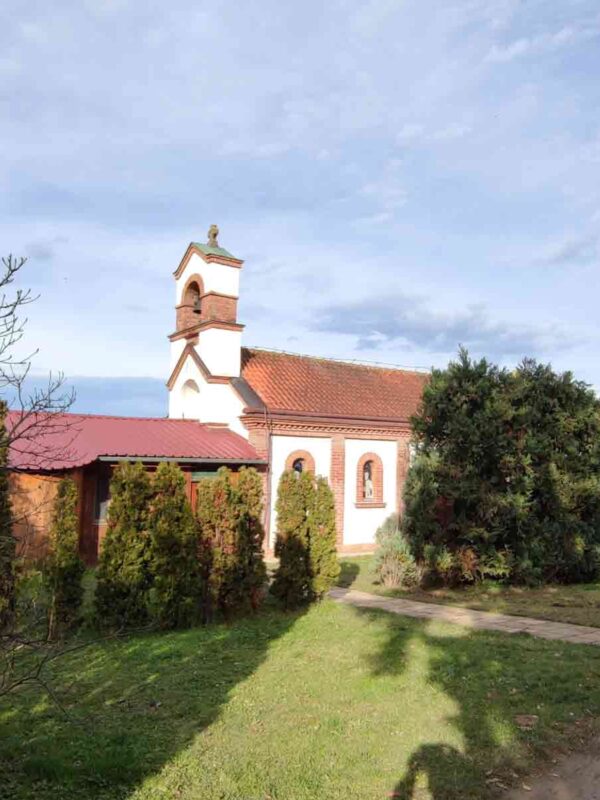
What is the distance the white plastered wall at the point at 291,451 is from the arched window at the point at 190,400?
3.02m

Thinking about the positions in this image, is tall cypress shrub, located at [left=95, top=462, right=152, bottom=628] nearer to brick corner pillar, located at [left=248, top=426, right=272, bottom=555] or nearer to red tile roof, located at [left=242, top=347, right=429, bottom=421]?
brick corner pillar, located at [left=248, top=426, right=272, bottom=555]

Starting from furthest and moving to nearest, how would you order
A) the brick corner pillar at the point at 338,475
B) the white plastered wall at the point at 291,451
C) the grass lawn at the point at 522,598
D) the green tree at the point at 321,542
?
the brick corner pillar at the point at 338,475, the white plastered wall at the point at 291,451, the green tree at the point at 321,542, the grass lawn at the point at 522,598

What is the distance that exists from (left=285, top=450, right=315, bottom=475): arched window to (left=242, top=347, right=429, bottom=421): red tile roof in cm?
127

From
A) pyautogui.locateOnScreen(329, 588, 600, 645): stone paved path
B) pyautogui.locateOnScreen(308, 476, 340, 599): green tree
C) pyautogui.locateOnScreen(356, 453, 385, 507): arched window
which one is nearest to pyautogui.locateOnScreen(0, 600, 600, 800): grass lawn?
pyautogui.locateOnScreen(329, 588, 600, 645): stone paved path

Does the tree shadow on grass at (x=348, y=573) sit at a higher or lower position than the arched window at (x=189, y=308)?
lower

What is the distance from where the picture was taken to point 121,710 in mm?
6609

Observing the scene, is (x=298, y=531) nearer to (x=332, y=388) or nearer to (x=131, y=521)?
(x=131, y=521)

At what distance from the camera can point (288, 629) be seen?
10.1m

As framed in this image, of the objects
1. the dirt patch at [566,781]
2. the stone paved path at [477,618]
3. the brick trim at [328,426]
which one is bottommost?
the dirt patch at [566,781]

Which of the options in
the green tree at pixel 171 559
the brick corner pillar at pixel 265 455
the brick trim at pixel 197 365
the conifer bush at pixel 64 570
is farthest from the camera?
the brick trim at pixel 197 365

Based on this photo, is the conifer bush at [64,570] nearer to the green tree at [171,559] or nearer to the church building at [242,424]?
the green tree at [171,559]

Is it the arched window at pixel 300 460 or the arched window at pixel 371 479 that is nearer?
the arched window at pixel 300 460

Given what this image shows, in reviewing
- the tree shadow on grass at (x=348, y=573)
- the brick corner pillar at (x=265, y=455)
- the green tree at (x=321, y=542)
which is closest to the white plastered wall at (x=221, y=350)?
the brick corner pillar at (x=265, y=455)

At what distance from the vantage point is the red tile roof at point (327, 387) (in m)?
21.3
